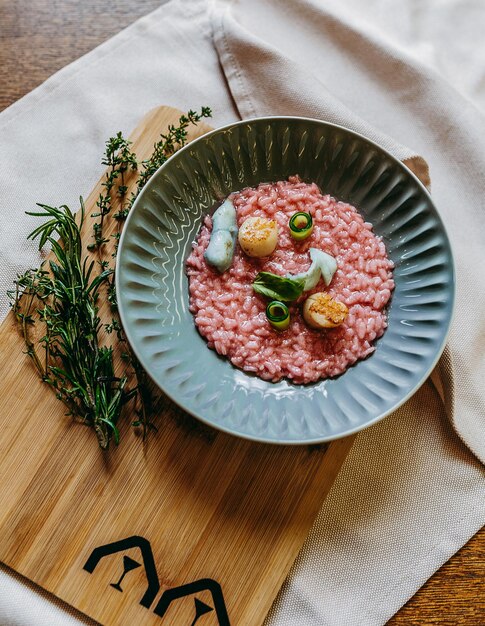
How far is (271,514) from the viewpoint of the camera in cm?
204

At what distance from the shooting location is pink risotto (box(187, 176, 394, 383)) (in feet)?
6.64

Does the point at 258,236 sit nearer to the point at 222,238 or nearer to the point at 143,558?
the point at 222,238

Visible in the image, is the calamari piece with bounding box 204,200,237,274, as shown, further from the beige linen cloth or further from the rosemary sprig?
the beige linen cloth

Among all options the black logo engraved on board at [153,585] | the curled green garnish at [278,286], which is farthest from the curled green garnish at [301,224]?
the black logo engraved on board at [153,585]

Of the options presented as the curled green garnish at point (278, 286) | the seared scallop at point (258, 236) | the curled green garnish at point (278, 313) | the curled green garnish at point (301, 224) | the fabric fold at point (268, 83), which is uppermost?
the fabric fold at point (268, 83)

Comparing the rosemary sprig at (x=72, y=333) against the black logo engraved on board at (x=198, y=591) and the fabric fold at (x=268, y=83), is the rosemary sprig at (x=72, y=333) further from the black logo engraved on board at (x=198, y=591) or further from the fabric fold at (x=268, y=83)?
the fabric fold at (x=268, y=83)

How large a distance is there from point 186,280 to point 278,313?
0.34 metres

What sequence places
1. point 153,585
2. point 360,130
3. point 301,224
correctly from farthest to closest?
1. point 360,130
2. point 301,224
3. point 153,585

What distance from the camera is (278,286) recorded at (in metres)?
2.01

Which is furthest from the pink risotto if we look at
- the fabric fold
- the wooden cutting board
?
the fabric fold

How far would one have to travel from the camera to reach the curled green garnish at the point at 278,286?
6.55ft

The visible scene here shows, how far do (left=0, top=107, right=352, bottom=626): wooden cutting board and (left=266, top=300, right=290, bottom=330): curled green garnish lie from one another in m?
0.42

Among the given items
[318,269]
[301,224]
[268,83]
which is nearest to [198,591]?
[318,269]

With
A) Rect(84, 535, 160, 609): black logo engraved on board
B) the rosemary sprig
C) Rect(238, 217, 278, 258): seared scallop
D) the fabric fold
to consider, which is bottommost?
Rect(84, 535, 160, 609): black logo engraved on board
